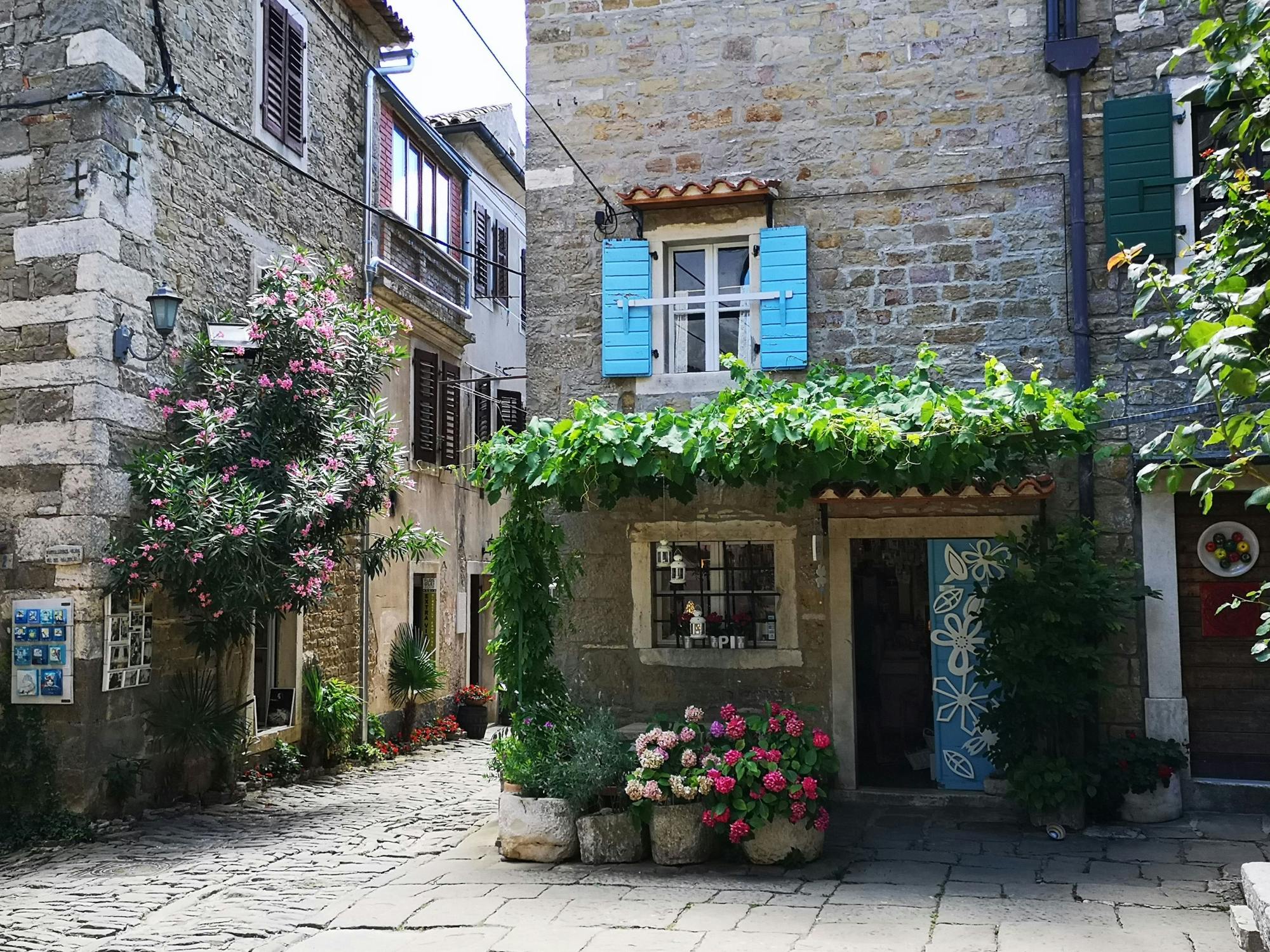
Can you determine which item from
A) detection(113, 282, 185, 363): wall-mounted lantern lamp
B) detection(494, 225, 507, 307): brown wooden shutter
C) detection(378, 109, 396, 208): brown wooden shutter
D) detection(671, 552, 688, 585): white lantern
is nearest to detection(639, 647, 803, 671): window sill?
detection(671, 552, 688, 585): white lantern

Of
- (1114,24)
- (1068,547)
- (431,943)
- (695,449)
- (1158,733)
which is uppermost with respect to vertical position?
(1114,24)

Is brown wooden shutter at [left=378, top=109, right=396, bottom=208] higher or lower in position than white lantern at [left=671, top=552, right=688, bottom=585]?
higher

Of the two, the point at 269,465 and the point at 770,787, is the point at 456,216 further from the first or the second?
the point at 770,787

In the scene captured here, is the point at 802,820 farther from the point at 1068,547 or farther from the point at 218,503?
the point at 218,503

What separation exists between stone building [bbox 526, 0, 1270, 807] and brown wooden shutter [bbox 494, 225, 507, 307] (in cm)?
904

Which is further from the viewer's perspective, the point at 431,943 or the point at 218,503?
the point at 218,503

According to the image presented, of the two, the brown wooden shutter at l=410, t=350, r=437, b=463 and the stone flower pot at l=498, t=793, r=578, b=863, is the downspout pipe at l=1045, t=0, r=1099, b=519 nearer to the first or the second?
the stone flower pot at l=498, t=793, r=578, b=863

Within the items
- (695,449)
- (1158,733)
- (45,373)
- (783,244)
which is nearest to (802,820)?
(695,449)

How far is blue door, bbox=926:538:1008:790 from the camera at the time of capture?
8.19 metres

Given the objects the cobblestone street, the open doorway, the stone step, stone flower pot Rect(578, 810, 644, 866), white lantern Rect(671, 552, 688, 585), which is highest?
white lantern Rect(671, 552, 688, 585)

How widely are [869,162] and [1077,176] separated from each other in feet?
4.63

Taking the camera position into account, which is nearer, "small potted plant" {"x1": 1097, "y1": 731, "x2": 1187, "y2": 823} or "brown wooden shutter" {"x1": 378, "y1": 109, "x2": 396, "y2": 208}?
"small potted plant" {"x1": 1097, "y1": 731, "x2": 1187, "y2": 823}

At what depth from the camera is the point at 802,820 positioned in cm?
659

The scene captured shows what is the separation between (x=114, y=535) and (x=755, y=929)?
19.4 ft
